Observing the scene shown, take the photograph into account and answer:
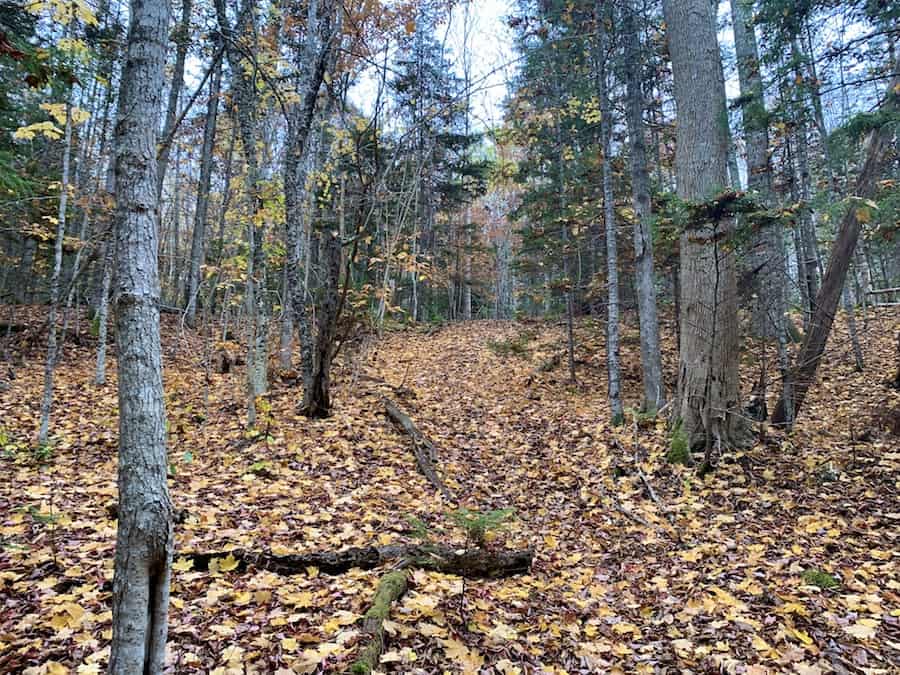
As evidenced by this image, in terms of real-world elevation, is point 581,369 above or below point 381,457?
above

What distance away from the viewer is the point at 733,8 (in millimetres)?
11016

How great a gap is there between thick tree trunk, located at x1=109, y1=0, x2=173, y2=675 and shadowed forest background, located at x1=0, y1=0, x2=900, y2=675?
10 mm

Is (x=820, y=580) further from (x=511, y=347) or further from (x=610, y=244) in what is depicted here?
(x=511, y=347)

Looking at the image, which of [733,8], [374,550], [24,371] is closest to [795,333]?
[733,8]

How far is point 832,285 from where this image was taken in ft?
22.1

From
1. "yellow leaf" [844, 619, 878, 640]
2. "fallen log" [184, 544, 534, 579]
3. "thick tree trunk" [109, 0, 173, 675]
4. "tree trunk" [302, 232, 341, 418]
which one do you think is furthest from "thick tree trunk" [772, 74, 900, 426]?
"thick tree trunk" [109, 0, 173, 675]

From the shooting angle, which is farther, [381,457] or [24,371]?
[24,371]

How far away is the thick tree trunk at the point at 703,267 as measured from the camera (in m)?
5.86

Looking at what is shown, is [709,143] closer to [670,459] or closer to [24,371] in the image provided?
[670,459]

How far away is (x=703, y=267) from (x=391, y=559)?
195 inches

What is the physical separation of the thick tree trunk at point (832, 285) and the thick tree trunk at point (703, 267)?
4.00 ft

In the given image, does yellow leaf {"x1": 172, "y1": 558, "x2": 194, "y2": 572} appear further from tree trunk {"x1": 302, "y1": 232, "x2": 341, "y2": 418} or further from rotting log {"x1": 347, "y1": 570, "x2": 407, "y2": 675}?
tree trunk {"x1": 302, "y1": 232, "x2": 341, "y2": 418}

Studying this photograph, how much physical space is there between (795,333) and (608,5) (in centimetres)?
951

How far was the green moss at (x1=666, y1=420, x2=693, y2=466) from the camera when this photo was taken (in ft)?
19.4
